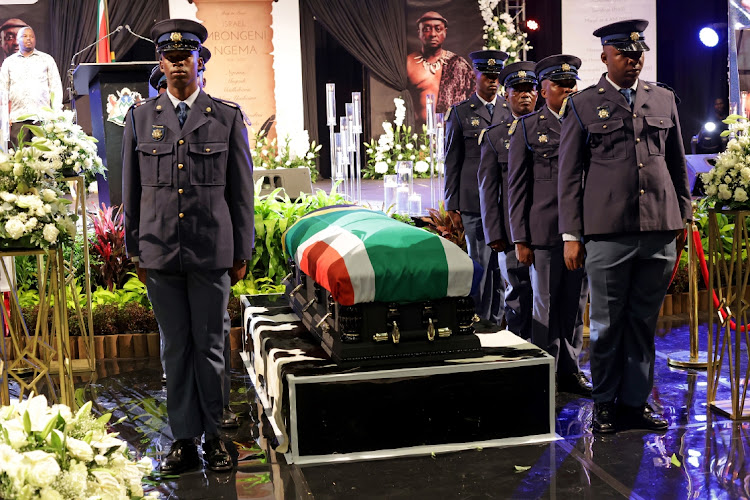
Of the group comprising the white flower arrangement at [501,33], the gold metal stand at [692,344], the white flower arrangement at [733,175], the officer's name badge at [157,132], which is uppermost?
the white flower arrangement at [501,33]

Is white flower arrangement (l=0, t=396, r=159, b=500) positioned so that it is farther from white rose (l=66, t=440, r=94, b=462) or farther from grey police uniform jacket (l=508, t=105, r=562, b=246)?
grey police uniform jacket (l=508, t=105, r=562, b=246)

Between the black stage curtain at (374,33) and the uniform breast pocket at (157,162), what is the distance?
9875 millimetres

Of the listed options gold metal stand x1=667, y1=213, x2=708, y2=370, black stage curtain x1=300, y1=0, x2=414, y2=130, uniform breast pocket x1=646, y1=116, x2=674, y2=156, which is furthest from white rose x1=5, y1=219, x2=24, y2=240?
black stage curtain x1=300, y1=0, x2=414, y2=130

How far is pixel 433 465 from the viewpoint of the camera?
11.5 ft

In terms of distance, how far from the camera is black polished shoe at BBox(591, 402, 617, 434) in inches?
149

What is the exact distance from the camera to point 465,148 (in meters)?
5.50

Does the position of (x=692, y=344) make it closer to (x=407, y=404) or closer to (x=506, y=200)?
(x=506, y=200)

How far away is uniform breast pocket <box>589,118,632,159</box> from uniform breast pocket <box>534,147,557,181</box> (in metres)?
0.55

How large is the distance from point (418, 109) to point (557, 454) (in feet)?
34.8

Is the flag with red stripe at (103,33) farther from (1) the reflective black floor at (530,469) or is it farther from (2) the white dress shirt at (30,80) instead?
(1) the reflective black floor at (530,469)

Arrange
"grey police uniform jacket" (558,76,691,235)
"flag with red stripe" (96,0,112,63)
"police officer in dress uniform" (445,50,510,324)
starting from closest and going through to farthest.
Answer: "grey police uniform jacket" (558,76,691,235) → "police officer in dress uniform" (445,50,510,324) → "flag with red stripe" (96,0,112,63)

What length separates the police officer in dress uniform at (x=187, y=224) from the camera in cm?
349

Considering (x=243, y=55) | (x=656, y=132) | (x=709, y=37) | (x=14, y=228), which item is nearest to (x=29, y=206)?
(x=14, y=228)

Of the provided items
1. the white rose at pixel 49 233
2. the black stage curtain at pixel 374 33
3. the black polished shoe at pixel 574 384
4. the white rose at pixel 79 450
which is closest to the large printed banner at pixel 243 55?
the black stage curtain at pixel 374 33
